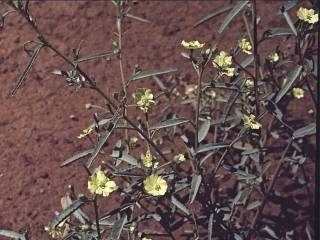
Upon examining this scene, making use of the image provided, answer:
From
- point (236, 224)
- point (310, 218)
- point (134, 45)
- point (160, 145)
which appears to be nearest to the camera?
point (236, 224)

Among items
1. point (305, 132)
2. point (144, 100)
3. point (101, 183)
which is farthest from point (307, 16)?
point (101, 183)

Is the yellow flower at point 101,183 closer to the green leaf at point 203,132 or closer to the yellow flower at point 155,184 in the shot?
the yellow flower at point 155,184

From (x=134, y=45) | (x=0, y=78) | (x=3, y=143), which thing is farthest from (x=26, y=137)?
(x=134, y=45)

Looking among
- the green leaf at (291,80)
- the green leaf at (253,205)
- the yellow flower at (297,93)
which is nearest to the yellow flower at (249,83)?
the green leaf at (291,80)

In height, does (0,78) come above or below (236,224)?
above

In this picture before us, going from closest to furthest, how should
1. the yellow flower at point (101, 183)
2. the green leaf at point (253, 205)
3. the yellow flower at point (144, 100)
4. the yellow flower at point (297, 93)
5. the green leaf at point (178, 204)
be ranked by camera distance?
the yellow flower at point (101, 183) → the yellow flower at point (144, 100) → the green leaf at point (178, 204) → the green leaf at point (253, 205) → the yellow flower at point (297, 93)

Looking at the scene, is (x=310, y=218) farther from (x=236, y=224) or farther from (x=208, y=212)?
(x=208, y=212)

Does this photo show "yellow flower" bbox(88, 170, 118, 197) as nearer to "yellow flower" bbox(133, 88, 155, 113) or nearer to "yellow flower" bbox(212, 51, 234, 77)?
"yellow flower" bbox(133, 88, 155, 113)
